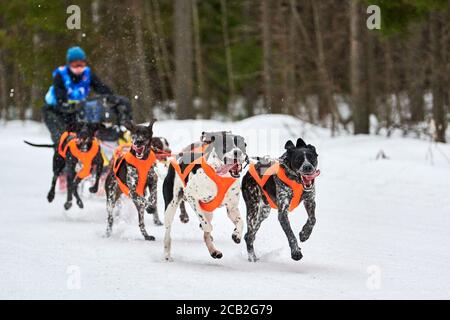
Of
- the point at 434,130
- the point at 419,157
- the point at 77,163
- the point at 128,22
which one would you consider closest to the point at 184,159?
the point at 77,163

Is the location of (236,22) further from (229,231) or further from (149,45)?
(229,231)

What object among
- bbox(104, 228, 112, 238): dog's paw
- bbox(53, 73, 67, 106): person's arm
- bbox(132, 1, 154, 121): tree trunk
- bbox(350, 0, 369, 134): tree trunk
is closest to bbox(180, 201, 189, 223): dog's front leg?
bbox(104, 228, 112, 238): dog's paw

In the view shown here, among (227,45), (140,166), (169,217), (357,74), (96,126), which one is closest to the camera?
(169,217)

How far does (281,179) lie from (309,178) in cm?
30

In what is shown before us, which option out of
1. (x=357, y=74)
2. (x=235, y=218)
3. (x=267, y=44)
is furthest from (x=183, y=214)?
(x=267, y=44)

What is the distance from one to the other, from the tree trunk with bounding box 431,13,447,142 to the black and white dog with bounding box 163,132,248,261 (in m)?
10.1

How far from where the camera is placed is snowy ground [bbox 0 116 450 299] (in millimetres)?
6066

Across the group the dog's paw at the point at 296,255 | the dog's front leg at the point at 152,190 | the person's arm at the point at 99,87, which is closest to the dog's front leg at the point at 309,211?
the dog's paw at the point at 296,255

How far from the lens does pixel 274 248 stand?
7.98 m

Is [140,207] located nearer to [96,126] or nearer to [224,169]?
[224,169]

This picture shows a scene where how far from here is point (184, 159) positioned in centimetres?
779

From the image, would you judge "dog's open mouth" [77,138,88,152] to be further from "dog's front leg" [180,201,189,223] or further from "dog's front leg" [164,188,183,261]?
"dog's front leg" [164,188,183,261]

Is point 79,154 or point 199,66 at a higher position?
point 199,66

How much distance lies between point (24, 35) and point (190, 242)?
1922cm
